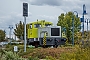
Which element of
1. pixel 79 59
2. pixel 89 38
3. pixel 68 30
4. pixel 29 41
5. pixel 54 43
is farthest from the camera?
pixel 68 30

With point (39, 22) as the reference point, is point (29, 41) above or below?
below

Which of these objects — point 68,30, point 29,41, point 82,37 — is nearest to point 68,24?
point 68,30

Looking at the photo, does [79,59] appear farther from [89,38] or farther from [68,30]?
[68,30]

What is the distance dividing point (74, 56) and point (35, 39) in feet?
84.4

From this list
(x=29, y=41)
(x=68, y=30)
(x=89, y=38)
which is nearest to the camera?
(x=89, y=38)

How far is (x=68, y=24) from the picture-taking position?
52.7 m

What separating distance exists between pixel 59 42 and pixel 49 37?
4.08 feet

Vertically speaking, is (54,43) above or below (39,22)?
below

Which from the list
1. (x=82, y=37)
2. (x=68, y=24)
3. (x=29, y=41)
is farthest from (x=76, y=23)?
(x=82, y=37)

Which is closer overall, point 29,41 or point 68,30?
point 29,41

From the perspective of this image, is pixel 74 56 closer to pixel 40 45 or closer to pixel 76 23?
pixel 40 45

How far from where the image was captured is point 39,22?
33.1 meters

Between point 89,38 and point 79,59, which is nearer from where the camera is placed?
point 79,59

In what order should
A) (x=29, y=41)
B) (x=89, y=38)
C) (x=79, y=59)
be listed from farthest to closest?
(x=29, y=41)
(x=89, y=38)
(x=79, y=59)
